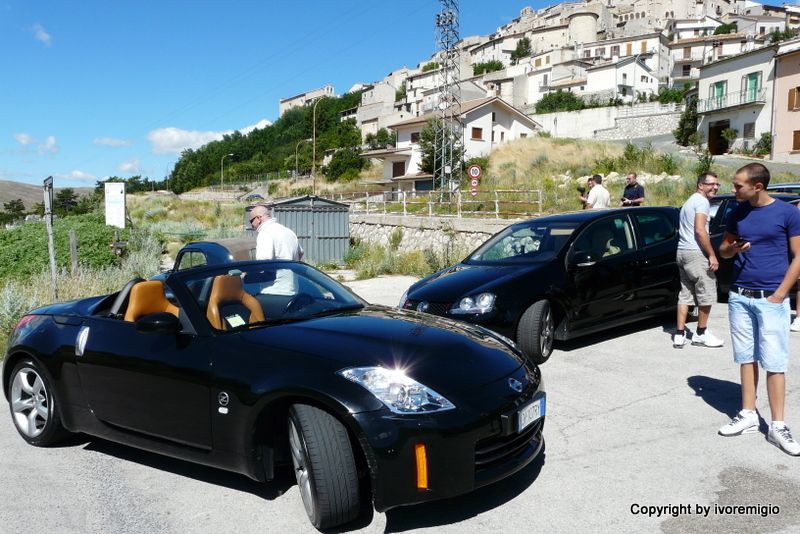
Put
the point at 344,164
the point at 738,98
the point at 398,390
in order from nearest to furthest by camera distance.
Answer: the point at 398,390 → the point at 738,98 → the point at 344,164

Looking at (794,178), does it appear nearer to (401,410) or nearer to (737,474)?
(737,474)

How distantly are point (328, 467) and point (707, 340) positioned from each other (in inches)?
215

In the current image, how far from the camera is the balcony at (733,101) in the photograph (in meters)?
45.3

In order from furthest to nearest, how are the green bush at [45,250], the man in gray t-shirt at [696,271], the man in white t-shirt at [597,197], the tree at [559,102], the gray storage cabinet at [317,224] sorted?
1. the tree at [559,102]
2. the gray storage cabinet at [317,224]
3. the green bush at [45,250]
4. the man in white t-shirt at [597,197]
5. the man in gray t-shirt at [696,271]

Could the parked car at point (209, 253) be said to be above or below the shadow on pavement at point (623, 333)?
above

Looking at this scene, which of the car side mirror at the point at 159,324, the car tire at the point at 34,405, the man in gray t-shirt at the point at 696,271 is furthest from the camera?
the man in gray t-shirt at the point at 696,271

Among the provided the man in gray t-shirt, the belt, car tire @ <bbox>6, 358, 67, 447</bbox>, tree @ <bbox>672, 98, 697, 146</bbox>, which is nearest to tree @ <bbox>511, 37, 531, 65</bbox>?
tree @ <bbox>672, 98, 697, 146</bbox>

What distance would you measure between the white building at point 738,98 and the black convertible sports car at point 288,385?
48.7 m

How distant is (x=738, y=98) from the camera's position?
4788 cm

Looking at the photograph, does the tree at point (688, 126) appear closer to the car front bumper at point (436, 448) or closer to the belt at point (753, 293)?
the belt at point (753, 293)

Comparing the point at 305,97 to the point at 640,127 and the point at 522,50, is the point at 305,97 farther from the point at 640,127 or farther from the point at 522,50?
the point at 640,127

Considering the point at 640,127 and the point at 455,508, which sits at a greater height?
the point at 640,127

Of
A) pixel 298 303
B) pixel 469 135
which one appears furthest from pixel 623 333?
pixel 469 135

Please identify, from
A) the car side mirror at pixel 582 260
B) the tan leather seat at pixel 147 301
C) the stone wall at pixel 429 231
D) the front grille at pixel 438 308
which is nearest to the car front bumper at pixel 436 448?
the tan leather seat at pixel 147 301
